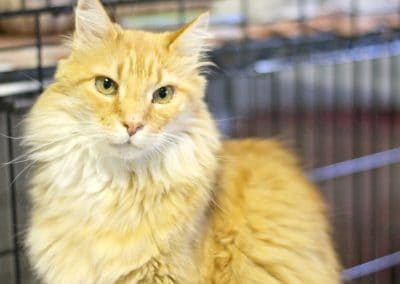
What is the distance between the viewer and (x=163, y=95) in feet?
4.01

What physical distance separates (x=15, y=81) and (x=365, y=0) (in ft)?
4.19

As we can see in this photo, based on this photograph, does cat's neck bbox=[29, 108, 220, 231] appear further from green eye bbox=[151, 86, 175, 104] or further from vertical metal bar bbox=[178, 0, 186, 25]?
vertical metal bar bbox=[178, 0, 186, 25]

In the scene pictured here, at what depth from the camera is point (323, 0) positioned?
7.99 feet

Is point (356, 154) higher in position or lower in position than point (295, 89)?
lower

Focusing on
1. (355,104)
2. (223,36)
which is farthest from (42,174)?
(355,104)

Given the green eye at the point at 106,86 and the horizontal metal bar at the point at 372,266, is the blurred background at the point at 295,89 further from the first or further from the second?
the green eye at the point at 106,86

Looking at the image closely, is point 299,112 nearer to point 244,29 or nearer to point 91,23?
point 244,29

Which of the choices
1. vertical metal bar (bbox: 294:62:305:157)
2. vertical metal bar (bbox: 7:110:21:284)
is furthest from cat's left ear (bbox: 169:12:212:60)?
vertical metal bar (bbox: 294:62:305:157)

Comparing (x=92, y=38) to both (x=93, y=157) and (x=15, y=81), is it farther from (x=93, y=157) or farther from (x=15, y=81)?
(x=15, y=81)

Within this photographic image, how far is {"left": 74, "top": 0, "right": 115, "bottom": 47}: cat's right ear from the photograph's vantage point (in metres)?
1.19

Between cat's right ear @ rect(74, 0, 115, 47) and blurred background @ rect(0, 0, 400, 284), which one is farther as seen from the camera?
blurred background @ rect(0, 0, 400, 284)

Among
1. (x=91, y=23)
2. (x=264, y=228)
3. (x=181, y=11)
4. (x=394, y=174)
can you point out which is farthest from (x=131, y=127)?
(x=394, y=174)

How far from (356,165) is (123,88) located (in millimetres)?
1204

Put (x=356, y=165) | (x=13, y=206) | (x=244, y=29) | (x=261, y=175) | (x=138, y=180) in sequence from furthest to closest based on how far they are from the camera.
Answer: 1. (x=356, y=165)
2. (x=244, y=29)
3. (x=13, y=206)
4. (x=261, y=175)
5. (x=138, y=180)
